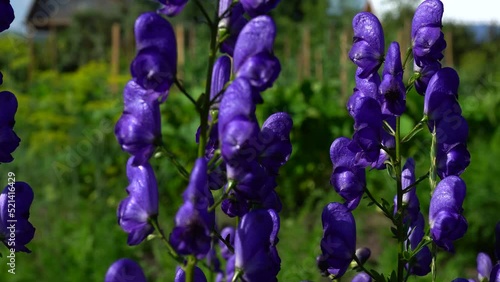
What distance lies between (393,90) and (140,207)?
2.01 feet

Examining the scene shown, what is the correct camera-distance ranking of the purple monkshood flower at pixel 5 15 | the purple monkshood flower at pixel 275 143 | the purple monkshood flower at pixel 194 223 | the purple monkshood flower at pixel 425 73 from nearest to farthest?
the purple monkshood flower at pixel 194 223
the purple monkshood flower at pixel 275 143
the purple monkshood flower at pixel 5 15
the purple monkshood flower at pixel 425 73

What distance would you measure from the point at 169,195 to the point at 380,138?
20.8 feet

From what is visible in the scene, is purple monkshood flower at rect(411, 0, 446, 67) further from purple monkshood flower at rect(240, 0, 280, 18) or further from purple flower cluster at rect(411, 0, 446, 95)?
purple monkshood flower at rect(240, 0, 280, 18)

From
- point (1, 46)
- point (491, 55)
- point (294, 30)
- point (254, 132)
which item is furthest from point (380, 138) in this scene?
point (491, 55)

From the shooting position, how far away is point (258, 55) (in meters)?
1.17

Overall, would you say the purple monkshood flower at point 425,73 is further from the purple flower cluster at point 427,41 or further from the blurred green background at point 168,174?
the blurred green background at point 168,174

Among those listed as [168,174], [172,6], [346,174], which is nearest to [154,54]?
[172,6]

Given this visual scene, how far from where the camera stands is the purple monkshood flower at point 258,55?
115 centimetres

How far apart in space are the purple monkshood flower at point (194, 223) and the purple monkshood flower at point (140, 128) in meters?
0.14

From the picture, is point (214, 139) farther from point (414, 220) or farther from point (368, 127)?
point (414, 220)

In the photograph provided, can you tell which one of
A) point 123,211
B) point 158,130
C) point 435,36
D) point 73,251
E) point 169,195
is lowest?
point 169,195

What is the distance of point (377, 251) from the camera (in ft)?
20.0

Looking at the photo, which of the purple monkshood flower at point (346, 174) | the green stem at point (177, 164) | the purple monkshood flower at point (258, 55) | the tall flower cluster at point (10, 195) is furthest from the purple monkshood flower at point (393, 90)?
the tall flower cluster at point (10, 195)

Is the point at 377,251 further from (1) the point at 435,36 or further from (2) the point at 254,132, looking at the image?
(2) the point at 254,132
